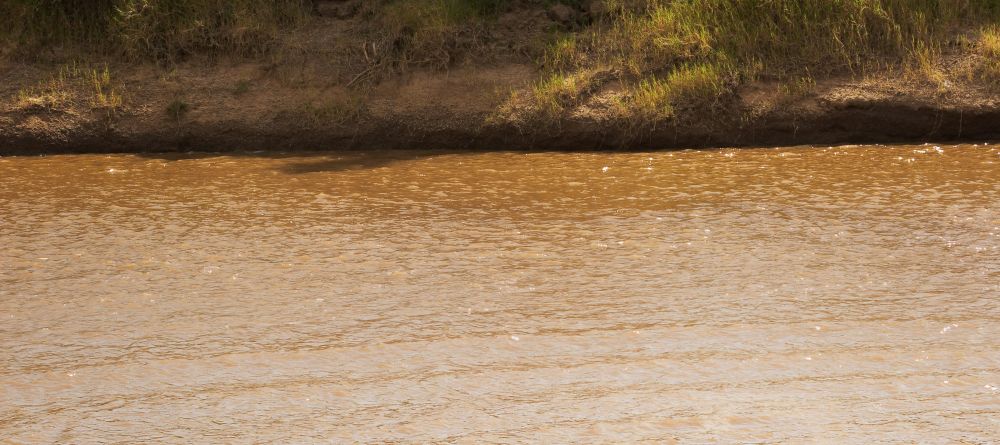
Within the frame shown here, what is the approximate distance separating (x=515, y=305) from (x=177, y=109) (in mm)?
4869

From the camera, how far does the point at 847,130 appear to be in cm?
830

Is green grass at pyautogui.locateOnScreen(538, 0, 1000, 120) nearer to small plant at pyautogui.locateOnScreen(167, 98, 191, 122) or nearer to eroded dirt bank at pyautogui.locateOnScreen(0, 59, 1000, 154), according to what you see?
eroded dirt bank at pyautogui.locateOnScreen(0, 59, 1000, 154)

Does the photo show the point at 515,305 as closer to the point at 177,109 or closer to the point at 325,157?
the point at 325,157

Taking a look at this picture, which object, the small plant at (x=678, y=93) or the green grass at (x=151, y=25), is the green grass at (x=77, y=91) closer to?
the green grass at (x=151, y=25)

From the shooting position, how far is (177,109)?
898 centimetres

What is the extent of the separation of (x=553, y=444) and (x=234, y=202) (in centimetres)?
392

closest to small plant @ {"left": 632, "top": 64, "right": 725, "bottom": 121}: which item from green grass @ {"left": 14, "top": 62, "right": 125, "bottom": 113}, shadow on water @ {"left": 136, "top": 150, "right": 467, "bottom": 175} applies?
shadow on water @ {"left": 136, "top": 150, "right": 467, "bottom": 175}

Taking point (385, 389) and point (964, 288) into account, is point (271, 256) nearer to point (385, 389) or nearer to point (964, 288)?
point (385, 389)

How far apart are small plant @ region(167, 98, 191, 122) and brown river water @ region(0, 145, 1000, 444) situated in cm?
124

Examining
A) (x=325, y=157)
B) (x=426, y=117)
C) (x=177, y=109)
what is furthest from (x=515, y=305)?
(x=177, y=109)

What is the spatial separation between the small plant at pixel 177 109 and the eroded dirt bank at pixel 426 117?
12 mm

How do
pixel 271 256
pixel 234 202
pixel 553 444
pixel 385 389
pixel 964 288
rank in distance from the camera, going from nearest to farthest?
pixel 553 444 < pixel 385 389 < pixel 964 288 < pixel 271 256 < pixel 234 202

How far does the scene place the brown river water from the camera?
3885 millimetres

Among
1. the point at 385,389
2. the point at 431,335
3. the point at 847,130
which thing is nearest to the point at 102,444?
the point at 385,389
